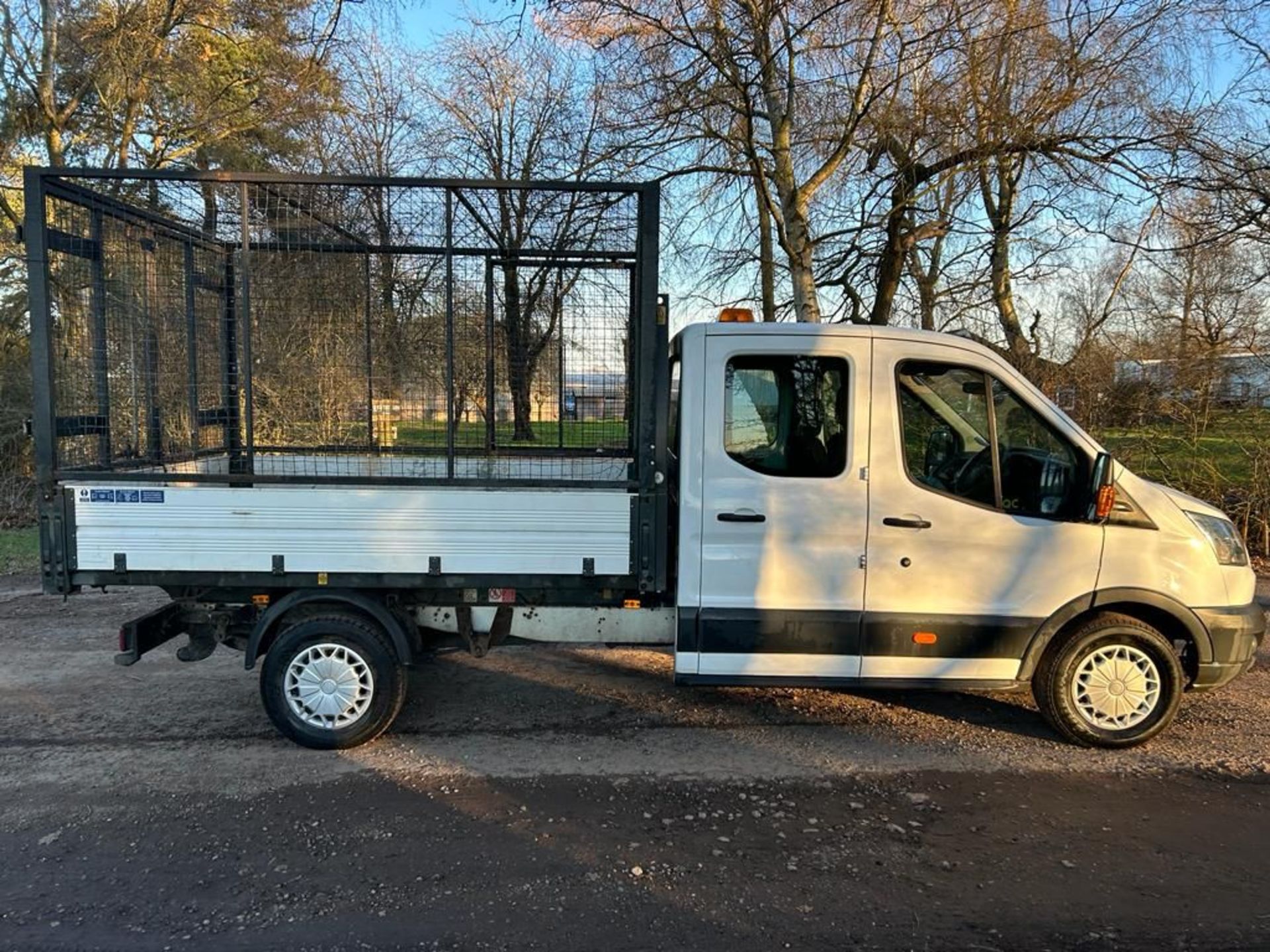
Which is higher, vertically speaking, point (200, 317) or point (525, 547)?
point (200, 317)

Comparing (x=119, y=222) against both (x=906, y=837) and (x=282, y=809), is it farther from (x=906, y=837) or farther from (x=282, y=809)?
(x=906, y=837)

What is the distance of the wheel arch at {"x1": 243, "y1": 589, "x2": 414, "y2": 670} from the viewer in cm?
432

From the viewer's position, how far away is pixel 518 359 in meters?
5.40

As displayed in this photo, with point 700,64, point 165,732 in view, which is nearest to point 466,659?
point 165,732

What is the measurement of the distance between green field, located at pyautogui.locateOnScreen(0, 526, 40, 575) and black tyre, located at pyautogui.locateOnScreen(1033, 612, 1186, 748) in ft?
29.6

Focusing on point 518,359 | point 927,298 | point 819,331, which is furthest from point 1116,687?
point 927,298

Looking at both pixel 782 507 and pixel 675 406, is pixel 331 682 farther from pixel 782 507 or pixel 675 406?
pixel 782 507

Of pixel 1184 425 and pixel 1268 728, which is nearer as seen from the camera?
pixel 1268 728

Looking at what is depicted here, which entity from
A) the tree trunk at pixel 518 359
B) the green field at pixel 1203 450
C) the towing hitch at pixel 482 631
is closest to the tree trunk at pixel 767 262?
the green field at pixel 1203 450

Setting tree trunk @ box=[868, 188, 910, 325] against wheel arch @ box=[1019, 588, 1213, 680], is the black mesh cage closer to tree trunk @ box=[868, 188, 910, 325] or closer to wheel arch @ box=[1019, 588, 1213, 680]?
wheel arch @ box=[1019, 588, 1213, 680]

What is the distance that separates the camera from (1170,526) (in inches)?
168

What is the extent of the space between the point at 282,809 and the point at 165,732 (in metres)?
1.33

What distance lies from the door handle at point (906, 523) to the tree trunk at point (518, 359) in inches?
96.1

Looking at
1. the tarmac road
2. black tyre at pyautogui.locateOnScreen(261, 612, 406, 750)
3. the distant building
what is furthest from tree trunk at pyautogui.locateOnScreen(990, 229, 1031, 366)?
black tyre at pyautogui.locateOnScreen(261, 612, 406, 750)
